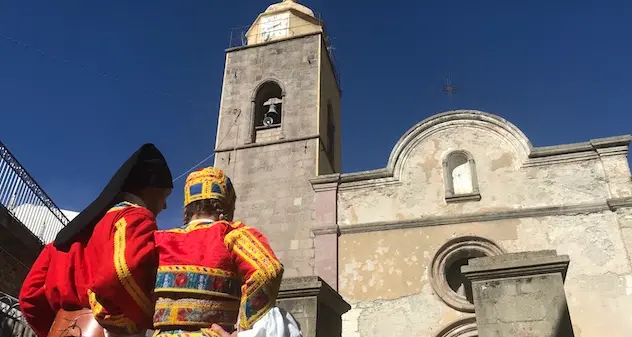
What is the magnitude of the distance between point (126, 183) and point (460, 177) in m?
10.0

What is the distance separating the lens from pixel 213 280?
2.36 m

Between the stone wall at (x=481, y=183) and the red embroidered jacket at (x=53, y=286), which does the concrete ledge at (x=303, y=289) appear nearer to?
the red embroidered jacket at (x=53, y=286)

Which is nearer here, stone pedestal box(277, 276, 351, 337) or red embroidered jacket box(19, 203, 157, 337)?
red embroidered jacket box(19, 203, 157, 337)

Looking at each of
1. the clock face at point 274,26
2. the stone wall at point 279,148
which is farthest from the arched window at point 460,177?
the clock face at point 274,26

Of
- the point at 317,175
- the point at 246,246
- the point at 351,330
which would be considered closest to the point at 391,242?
the point at 351,330

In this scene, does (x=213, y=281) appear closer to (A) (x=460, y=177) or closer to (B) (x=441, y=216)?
(B) (x=441, y=216)

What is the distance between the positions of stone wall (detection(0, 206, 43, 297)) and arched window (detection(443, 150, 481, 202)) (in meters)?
7.97

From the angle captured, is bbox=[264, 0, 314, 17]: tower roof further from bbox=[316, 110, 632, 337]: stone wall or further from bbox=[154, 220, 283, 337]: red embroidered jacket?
bbox=[154, 220, 283, 337]: red embroidered jacket

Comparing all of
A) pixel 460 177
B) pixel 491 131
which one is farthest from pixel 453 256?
pixel 491 131

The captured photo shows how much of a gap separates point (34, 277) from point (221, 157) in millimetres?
11848

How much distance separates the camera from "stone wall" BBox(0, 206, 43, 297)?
25.5 feet

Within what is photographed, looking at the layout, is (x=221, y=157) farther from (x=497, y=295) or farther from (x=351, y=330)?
(x=497, y=295)

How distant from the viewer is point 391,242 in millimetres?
11078

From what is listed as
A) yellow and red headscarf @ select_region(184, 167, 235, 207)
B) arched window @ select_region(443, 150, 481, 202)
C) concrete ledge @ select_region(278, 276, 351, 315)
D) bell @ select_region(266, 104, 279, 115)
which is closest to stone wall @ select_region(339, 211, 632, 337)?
arched window @ select_region(443, 150, 481, 202)
